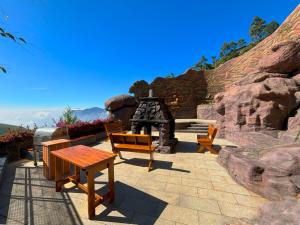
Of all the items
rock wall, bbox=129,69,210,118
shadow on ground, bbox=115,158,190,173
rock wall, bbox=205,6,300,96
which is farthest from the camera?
rock wall, bbox=129,69,210,118

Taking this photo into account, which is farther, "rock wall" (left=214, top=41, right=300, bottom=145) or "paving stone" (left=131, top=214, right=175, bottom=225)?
"rock wall" (left=214, top=41, right=300, bottom=145)

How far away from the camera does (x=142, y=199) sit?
2762mm

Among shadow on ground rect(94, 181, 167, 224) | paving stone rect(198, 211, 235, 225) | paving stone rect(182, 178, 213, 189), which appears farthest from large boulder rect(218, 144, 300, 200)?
shadow on ground rect(94, 181, 167, 224)

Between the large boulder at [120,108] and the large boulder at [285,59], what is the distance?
9.30 meters

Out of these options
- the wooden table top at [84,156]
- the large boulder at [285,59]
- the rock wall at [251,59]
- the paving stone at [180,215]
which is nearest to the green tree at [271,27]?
the rock wall at [251,59]

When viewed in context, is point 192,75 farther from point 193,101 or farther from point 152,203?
point 152,203

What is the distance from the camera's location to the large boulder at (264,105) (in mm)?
5523

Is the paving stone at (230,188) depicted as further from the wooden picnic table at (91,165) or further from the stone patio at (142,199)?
the wooden picnic table at (91,165)

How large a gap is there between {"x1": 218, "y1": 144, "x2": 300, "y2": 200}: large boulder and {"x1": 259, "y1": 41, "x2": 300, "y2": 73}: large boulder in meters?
6.67

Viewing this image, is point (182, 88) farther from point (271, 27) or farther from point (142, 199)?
point (271, 27)

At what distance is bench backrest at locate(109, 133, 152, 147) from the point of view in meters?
4.38

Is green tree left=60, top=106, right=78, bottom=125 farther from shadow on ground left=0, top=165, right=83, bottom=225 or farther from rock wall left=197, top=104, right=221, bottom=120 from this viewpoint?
rock wall left=197, top=104, right=221, bottom=120

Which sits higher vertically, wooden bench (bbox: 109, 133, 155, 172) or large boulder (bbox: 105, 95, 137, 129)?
large boulder (bbox: 105, 95, 137, 129)

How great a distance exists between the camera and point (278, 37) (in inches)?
432
